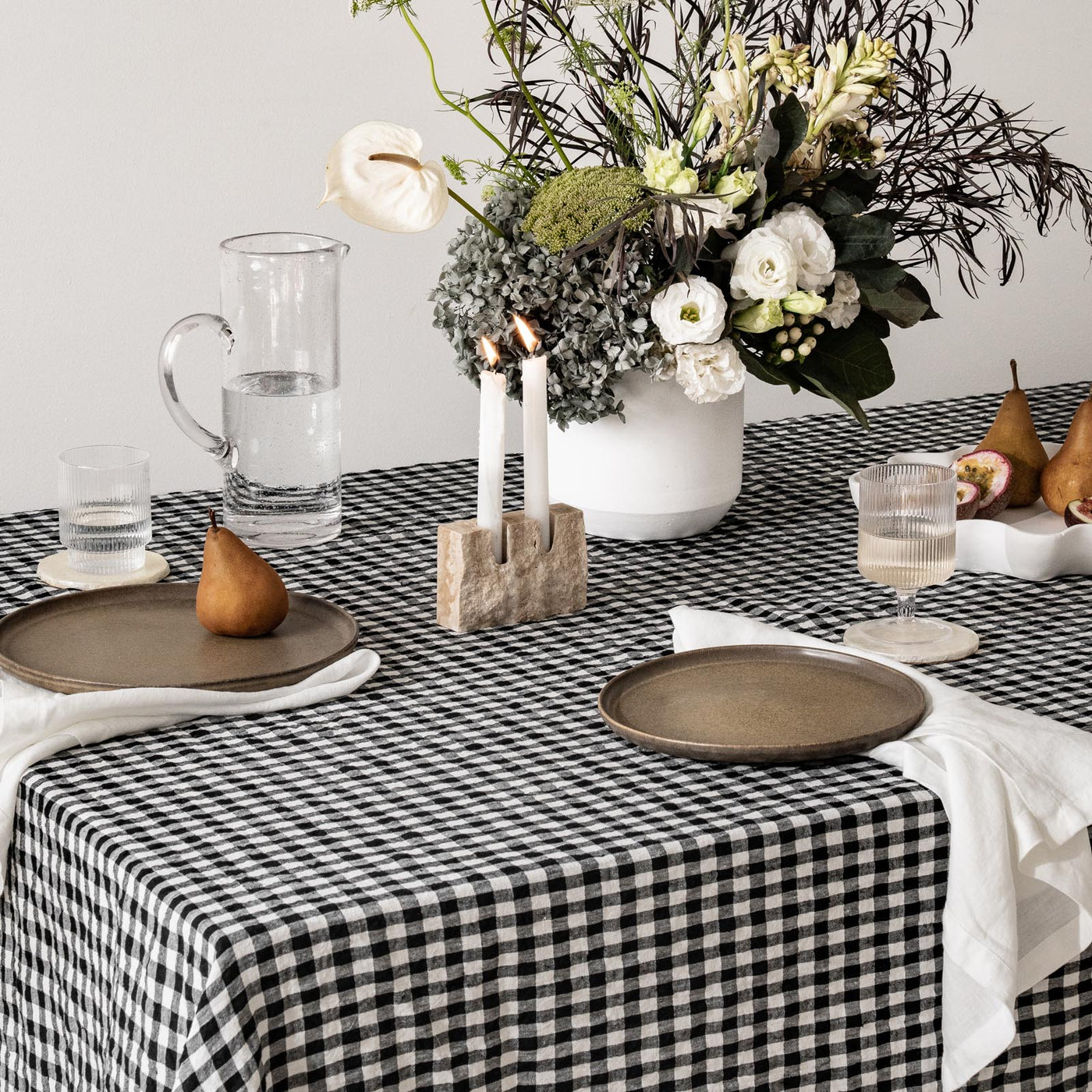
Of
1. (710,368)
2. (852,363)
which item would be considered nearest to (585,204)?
(710,368)

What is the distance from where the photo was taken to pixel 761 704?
116 cm

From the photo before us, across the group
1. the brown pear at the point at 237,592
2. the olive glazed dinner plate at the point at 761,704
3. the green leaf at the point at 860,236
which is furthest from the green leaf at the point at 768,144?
the brown pear at the point at 237,592

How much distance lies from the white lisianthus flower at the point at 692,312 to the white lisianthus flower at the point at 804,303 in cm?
6

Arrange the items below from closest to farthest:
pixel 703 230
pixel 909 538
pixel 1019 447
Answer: pixel 909 538 → pixel 703 230 → pixel 1019 447

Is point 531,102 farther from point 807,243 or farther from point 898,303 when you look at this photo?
point 898,303

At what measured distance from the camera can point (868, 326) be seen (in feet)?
Result: 5.09

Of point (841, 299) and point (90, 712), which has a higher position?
point (841, 299)

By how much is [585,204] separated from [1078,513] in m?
0.56

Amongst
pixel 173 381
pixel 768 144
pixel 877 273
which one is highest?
pixel 768 144

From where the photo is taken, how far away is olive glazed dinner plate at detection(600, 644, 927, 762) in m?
1.08

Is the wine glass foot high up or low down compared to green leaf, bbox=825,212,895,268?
down

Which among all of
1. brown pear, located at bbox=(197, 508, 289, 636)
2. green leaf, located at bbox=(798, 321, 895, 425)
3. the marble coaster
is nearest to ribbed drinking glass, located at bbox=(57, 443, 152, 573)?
the marble coaster

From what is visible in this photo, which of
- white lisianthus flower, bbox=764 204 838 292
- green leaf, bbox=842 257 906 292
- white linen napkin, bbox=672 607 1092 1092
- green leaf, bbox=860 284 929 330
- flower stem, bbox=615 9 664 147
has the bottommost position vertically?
white linen napkin, bbox=672 607 1092 1092

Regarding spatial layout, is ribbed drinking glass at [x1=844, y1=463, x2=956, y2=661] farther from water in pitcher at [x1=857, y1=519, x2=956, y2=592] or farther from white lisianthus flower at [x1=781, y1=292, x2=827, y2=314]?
white lisianthus flower at [x1=781, y1=292, x2=827, y2=314]
